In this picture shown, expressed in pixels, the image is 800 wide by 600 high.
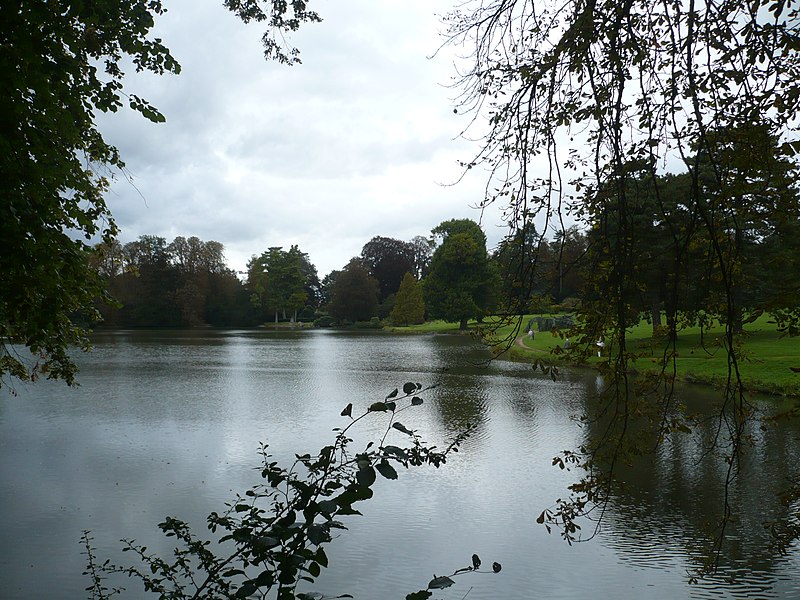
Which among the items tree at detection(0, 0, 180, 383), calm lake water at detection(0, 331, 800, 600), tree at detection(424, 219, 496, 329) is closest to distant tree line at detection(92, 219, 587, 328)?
tree at detection(424, 219, 496, 329)

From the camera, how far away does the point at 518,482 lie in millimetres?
6680

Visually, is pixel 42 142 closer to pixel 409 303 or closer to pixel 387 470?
pixel 387 470

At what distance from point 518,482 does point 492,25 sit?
5190mm

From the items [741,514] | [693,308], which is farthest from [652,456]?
[693,308]

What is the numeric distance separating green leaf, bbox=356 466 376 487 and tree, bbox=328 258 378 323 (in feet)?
171

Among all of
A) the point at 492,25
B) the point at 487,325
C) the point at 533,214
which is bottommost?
the point at 487,325

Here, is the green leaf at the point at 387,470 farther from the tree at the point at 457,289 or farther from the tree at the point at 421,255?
the tree at the point at 421,255

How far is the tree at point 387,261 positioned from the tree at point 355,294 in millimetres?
5729

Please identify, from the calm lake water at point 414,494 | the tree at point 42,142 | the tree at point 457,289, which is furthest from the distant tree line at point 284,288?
the tree at point 42,142

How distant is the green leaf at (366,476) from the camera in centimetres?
172

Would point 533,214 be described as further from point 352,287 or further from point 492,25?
point 352,287

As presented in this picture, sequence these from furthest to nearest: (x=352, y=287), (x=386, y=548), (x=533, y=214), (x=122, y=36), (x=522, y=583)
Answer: (x=352, y=287)
(x=386, y=548)
(x=522, y=583)
(x=122, y=36)
(x=533, y=214)

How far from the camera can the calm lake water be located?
4438 millimetres

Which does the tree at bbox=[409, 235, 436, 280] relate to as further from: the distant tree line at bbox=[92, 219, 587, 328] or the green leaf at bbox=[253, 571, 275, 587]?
the green leaf at bbox=[253, 571, 275, 587]
